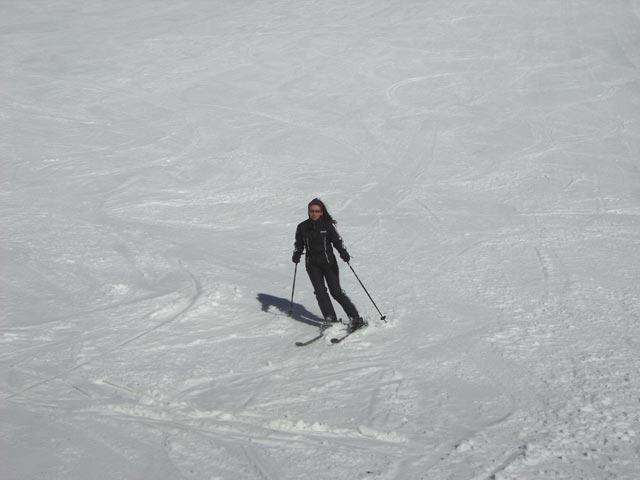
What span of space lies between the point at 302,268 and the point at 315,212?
309 centimetres

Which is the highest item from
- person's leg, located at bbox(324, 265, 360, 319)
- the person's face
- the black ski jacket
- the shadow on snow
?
the person's face

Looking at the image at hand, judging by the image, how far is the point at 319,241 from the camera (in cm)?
824

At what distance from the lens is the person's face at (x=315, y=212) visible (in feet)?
26.3

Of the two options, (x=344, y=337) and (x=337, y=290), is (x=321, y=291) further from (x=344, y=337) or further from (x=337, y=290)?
(x=344, y=337)

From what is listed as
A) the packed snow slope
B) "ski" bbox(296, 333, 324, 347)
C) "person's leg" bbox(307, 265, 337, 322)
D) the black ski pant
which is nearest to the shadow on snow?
the packed snow slope

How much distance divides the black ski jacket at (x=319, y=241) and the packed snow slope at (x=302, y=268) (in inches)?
37.6

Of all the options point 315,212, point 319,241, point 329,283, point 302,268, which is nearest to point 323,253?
point 319,241

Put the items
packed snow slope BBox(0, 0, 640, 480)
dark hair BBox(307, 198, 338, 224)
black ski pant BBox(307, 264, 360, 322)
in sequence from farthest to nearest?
black ski pant BBox(307, 264, 360, 322) < dark hair BBox(307, 198, 338, 224) < packed snow slope BBox(0, 0, 640, 480)

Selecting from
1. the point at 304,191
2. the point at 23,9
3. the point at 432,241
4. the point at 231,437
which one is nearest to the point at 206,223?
the point at 304,191

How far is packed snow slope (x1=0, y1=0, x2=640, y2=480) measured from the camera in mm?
6145

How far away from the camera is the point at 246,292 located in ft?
32.4

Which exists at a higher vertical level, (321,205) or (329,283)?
(321,205)

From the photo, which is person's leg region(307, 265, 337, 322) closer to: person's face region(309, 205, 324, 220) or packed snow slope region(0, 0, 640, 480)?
packed snow slope region(0, 0, 640, 480)

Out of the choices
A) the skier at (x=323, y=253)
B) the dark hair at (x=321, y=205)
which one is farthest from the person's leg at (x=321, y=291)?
the dark hair at (x=321, y=205)
